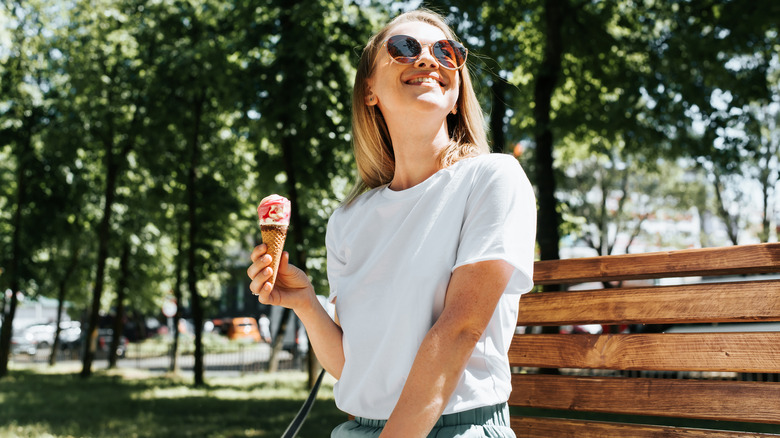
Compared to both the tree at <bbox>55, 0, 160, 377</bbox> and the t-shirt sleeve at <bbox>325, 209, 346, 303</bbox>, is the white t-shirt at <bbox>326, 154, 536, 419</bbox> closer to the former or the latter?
the t-shirt sleeve at <bbox>325, 209, 346, 303</bbox>

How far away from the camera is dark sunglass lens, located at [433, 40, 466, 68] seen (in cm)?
207

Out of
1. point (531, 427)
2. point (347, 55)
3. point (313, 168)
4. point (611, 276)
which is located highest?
point (347, 55)

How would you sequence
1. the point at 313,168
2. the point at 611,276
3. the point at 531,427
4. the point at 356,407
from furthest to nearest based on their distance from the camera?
the point at 313,168
the point at 531,427
the point at 611,276
the point at 356,407

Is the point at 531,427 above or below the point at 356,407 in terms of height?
below

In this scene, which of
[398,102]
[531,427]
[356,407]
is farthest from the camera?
[531,427]

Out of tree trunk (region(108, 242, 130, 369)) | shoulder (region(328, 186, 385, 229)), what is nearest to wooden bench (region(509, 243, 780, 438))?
shoulder (region(328, 186, 385, 229))

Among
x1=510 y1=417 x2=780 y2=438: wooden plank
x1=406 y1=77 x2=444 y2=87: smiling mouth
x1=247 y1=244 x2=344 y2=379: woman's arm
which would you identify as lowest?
x1=510 y1=417 x2=780 y2=438: wooden plank

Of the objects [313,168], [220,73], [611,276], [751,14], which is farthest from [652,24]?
[611,276]

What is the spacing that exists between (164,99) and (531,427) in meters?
13.7

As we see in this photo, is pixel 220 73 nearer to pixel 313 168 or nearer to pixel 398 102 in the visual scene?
pixel 313 168

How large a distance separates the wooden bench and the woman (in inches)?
31.3

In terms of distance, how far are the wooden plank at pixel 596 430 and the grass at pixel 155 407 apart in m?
6.71

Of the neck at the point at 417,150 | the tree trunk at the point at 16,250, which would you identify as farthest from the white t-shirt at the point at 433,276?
the tree trunk at the point at 16,250

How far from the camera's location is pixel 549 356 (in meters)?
2.74
